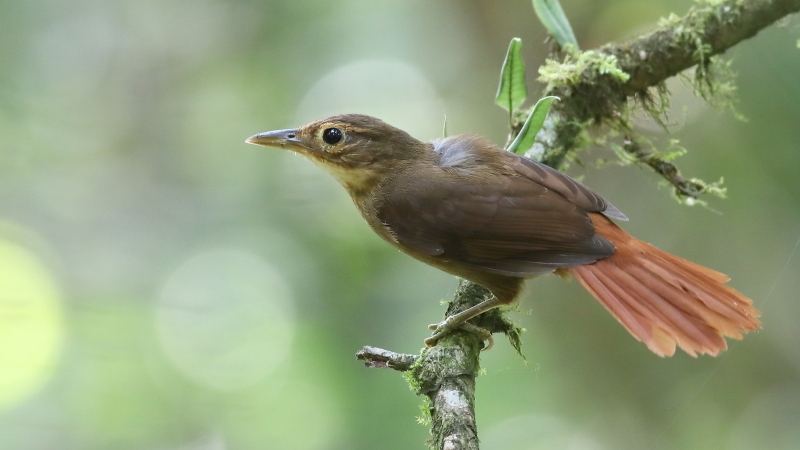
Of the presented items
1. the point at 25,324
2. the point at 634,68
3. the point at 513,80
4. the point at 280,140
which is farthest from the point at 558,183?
the point at 25,324

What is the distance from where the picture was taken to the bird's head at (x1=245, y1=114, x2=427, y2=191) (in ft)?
9.92

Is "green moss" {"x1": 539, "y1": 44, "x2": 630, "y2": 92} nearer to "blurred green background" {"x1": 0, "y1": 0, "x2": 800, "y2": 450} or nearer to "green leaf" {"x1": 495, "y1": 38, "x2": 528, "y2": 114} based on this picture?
"green leaf" {"x1": 495, "y1": 38, "x2": 528, "y2": 114}

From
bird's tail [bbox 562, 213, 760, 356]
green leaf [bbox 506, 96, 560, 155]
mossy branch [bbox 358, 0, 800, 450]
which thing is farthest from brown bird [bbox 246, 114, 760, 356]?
mossy branch [bbox 358, 0, 800, 450]

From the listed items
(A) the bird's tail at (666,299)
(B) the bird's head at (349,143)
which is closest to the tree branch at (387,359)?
(A) the bird's tail at (666,299)

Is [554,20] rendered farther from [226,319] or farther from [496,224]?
[226,319]

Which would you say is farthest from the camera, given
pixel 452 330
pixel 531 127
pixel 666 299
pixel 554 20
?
pixel 554 20

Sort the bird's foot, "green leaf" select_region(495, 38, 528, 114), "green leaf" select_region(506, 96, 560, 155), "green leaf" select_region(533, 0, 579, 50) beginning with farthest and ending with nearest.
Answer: "green leaf" select_region(533, 0, 579, 50) < "green leaf" select_region(495, 38, 528, 114) < "green leaf" select_region(506, 96, 560, 155) < the bird's foot

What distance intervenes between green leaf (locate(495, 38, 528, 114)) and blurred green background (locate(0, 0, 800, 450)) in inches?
36.2

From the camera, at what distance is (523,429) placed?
3.93 meters

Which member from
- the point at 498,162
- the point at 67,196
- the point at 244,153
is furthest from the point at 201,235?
the point at 498,162

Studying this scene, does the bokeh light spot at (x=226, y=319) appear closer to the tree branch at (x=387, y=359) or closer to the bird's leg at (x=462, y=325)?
the bird's leg at (x=462, y=325)

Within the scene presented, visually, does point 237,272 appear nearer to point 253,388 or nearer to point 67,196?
point 253,388

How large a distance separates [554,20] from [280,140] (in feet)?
5.03

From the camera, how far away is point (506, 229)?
273cm
